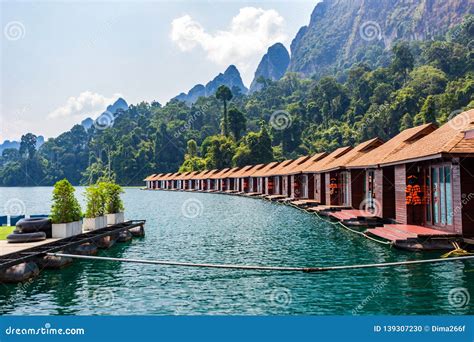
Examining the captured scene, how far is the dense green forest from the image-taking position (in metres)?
103

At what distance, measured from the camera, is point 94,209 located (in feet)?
74.4

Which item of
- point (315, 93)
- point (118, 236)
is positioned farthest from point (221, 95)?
point (118, 236)

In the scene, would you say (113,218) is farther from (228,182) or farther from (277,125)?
(277,125)

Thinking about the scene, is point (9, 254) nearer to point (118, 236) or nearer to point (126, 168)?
point (118, 236)

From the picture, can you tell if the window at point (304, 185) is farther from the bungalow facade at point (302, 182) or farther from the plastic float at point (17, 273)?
the plastic float at point (17, 273)

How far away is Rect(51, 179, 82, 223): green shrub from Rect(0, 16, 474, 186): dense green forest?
75.7m

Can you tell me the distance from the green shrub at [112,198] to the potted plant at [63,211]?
213 inches

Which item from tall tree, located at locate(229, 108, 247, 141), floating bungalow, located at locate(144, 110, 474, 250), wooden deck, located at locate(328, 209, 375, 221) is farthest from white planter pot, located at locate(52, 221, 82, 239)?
tall tree, located at locate(229, 108, 247, 141)

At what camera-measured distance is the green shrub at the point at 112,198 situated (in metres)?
24.9

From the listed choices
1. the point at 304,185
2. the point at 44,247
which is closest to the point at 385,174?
the point at 44,247

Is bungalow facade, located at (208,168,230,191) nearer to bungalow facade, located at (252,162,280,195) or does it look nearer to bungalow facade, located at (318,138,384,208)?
bungalow facade, located at (252,162,280,195)

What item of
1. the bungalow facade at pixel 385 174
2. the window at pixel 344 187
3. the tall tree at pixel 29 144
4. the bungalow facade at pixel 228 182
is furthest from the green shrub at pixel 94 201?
the tall tree at pixel 29 144

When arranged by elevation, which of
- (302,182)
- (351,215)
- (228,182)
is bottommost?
(351,215)

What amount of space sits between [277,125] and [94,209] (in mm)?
113249
